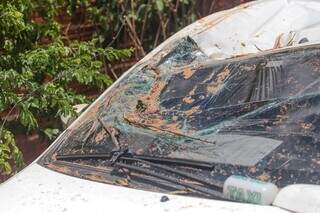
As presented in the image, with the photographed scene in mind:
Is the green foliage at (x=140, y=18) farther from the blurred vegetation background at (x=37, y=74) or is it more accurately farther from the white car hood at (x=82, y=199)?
the white car hood at (x=82, y=199)

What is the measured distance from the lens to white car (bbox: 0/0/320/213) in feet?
7.30

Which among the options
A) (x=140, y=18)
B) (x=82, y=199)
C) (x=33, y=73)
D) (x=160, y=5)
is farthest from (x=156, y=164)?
(x=140, y=18)

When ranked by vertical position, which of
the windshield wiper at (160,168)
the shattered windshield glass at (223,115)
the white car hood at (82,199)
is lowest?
the white car hood at (82,199)

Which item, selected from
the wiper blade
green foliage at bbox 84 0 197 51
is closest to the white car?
the wiper blade

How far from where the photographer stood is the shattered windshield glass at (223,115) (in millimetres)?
2328

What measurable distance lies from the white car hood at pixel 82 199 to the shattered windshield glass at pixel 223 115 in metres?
0.17

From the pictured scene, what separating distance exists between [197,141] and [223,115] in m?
0.19

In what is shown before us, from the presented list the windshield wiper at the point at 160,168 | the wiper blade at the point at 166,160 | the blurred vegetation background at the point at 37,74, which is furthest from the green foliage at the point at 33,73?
the windshield wiper at the point at 160,168

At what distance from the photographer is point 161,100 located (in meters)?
3.00

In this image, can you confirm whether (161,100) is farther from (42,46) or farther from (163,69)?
(42,46)

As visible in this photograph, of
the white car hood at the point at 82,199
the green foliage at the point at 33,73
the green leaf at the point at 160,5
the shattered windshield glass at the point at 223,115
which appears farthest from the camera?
the green leaf at the point at 160,5

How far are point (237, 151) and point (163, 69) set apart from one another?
1.05m

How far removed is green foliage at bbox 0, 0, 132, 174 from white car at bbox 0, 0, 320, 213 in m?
1.04

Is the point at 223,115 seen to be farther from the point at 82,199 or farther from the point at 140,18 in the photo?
the point at 140,18
